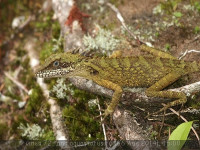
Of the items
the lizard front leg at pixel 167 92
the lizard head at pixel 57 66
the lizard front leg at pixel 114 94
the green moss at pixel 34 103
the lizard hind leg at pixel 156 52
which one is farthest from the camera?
the green moss at pixel 34 103

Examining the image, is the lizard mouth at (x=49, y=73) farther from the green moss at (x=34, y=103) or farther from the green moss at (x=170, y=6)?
the green moss at (x=170, y=6)

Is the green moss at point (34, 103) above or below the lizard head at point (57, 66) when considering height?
below

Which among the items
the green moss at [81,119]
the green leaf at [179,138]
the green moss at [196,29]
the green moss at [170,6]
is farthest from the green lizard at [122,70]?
the green moss at [170,6]

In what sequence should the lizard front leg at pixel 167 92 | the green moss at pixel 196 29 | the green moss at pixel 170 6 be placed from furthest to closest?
1. the green moss at pixel 170 6
2. the green moss at pixel 196 29
3. the lizard front leg at pixel 167 92

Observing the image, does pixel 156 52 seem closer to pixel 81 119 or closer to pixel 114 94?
pixel 114 94

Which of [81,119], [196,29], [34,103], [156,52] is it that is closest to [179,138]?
[156,52]

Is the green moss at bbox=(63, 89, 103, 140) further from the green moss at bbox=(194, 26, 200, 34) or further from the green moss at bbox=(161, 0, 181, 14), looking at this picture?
the green moss at bbox=(161, 0, 181, 14)

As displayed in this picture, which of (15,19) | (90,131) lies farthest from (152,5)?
(15,19)
